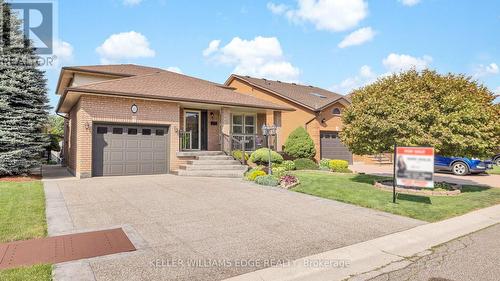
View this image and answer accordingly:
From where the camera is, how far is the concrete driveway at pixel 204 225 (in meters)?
4.27

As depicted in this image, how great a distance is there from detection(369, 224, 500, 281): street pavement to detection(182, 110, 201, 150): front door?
13711 millimetres

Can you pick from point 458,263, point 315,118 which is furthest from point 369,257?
point 315,118

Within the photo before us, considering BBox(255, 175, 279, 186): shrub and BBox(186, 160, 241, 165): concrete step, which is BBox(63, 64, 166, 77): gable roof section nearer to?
BBox(186, 160, 241, 165): concrete step

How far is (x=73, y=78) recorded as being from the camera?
1811cm

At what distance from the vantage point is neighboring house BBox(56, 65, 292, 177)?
1334 centimetres

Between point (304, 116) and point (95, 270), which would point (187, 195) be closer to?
point (95, 270)

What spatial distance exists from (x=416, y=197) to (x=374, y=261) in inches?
233

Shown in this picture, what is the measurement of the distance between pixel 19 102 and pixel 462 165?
22697 millimetres

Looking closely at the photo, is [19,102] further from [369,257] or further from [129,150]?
[369,257]

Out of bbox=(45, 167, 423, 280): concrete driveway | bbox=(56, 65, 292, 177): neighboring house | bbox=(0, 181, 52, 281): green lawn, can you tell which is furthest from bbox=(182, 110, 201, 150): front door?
bbox=(0, 181, 52, 281): green lawn

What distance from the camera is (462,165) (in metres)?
17.3

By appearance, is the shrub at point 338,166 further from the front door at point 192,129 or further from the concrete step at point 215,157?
the front door at point 192,129

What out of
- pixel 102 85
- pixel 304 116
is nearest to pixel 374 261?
pixel 102 85

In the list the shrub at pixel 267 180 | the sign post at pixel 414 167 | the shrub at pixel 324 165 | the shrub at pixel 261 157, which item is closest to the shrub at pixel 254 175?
the shrub at pixel 267 180
